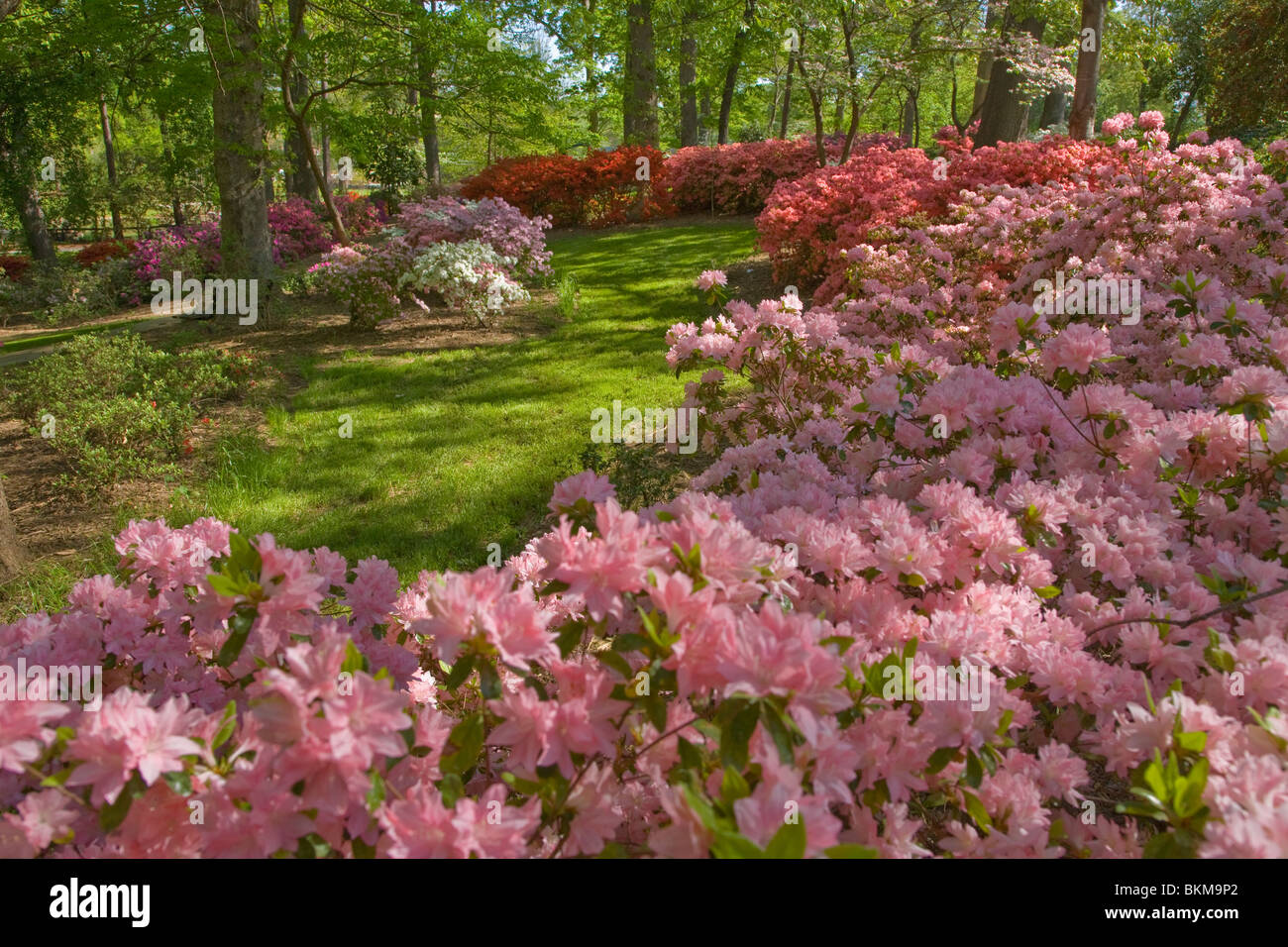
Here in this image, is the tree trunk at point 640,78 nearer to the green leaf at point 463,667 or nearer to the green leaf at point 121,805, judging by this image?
the green leaf at point 463,667

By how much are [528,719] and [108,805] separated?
60 cm

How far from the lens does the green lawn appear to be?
425 centimetres

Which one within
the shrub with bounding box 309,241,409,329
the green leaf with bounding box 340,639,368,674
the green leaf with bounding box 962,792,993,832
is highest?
the shrub with bounding box 309,241,409,329

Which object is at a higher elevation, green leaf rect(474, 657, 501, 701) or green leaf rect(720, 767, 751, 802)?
green leaf rect(474, 657, 501, 701)

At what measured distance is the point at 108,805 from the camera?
106 cm

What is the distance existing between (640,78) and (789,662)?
1673cm

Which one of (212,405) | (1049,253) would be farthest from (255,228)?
(1049,253)

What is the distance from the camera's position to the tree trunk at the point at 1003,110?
12109mm

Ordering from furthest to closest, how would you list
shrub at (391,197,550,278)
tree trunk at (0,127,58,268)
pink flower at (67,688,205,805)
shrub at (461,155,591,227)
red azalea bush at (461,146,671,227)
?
shrub at (461,155,591,227) → red azalea bush at (461,146,671,227) → tree trunk at (0,127,58,268) → shrub at (391,197,550,278) → pink flower at (67,688,205,805)
